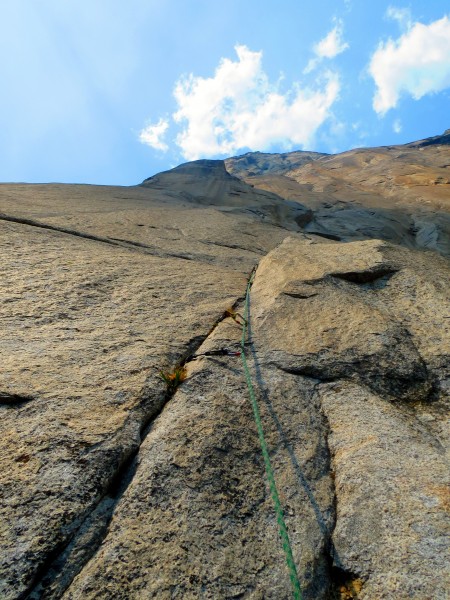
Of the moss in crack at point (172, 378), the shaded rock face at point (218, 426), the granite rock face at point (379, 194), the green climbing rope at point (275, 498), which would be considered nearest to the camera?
the green climbing rope at point (275, 498)

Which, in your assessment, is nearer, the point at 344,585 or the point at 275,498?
the point at 344,585

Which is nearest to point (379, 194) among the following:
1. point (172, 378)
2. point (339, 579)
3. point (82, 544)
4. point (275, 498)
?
point (172, 378)

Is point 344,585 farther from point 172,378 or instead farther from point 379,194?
point 379,194

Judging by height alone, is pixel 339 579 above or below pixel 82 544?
below

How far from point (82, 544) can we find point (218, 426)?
4.93 ft

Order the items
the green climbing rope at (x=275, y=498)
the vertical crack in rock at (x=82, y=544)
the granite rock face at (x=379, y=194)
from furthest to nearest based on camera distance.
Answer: the granite rock face at (x=379, y=194), the green climbing rope at (x=275, y=498), the vertical crack in rock at (x=82, y=544)

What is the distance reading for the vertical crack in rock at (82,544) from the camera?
2549mm

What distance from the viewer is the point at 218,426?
3.88 metres

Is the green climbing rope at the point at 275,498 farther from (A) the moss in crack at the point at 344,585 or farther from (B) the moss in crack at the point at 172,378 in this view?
(B) the moss in crack at the point at 172,378

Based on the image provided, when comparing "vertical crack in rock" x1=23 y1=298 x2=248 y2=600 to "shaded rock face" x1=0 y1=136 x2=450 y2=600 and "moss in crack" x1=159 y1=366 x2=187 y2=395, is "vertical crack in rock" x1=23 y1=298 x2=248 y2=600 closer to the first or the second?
"shaded rock face" x1=0 y1=136 x2=450 y2=600

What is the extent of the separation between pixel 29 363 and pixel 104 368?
0.77 meters

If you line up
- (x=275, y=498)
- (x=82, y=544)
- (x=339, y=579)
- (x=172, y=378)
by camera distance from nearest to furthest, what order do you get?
(x=82, y=544) < (x=339, y=579) < (x=275, y=498) < (x=172, y=378)

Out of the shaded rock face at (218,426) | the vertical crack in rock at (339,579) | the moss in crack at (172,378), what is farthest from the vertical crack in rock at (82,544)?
the vertical crack in rock at (339,579)

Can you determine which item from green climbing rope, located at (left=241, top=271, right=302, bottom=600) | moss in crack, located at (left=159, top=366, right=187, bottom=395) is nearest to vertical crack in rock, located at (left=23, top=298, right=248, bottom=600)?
moss in crack, located at (left=159, top=366, right=187, bottom=395)
